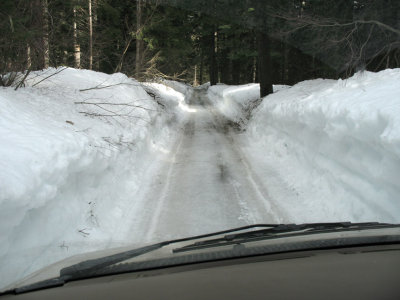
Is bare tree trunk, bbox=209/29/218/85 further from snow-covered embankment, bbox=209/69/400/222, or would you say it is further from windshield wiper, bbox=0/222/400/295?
windshield wiper, bbox=0/222/400/295

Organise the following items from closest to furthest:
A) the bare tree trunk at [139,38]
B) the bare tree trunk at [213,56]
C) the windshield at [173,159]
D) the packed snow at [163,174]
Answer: the packed snow at [163,174] → the windshield at [173,159] → the bare tree trunk at [139,38] → the bare tree trunk at [213,56]

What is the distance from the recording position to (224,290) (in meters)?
1.64

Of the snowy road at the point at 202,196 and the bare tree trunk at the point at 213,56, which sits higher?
the bare tree trunk at the point at 213,56

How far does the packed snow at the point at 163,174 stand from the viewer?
157 inches

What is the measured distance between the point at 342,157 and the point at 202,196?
2.72 meters

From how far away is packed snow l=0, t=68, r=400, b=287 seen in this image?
13.0 ft

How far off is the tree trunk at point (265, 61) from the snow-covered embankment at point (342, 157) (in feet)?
17.9

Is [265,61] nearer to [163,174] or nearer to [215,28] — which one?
[163,174]

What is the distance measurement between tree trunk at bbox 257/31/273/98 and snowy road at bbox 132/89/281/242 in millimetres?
5646

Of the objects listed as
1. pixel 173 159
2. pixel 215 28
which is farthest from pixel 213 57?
pixel 173 159

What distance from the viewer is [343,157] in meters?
5.73

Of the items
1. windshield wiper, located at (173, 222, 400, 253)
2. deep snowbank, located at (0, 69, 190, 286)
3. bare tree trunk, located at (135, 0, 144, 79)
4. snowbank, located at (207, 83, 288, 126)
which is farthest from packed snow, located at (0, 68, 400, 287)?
bare tree trunk, located at (135, 0, 144, 79)

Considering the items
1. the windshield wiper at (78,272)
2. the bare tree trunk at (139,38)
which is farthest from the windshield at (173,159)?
the bare tree trunk at (139,38)

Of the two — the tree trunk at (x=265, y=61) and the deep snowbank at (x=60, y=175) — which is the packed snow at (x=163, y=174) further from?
the tree trunk at (x=265, y=61)
